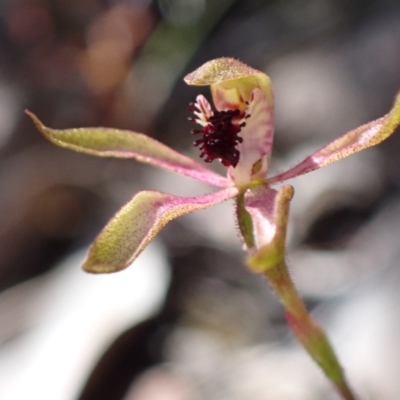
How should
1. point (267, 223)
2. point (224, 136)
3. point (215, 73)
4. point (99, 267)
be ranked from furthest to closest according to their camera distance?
point (224, 136)
point (215, 73)
point (267, 223)
point (99, 267)

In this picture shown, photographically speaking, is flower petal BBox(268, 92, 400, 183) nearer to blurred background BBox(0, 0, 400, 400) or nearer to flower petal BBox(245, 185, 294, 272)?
flower petal BBox(245, 185, 294, 272)

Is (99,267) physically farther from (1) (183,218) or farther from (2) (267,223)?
(1) (183,218)

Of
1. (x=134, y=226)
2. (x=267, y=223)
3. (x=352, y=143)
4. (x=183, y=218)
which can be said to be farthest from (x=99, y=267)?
(x=183, y=218)

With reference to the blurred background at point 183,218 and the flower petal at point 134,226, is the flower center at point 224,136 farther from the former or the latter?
the blurred background at point 183,218

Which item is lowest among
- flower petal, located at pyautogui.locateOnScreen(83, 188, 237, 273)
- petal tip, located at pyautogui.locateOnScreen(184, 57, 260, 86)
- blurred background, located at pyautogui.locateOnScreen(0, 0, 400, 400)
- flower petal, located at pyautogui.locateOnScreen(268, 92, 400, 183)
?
blurred background, located at pyautogui.locateOnScreen(0, 0, 400, 400)

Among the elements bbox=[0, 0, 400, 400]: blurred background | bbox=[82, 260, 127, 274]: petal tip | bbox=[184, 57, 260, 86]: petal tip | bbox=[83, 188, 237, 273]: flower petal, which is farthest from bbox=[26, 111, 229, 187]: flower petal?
bbox=[0, 0, 400, 400]: blurred background

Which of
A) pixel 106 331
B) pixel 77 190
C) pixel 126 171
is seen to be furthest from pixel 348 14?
pixel 106 331

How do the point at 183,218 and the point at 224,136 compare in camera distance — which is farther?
the point at 183,218
